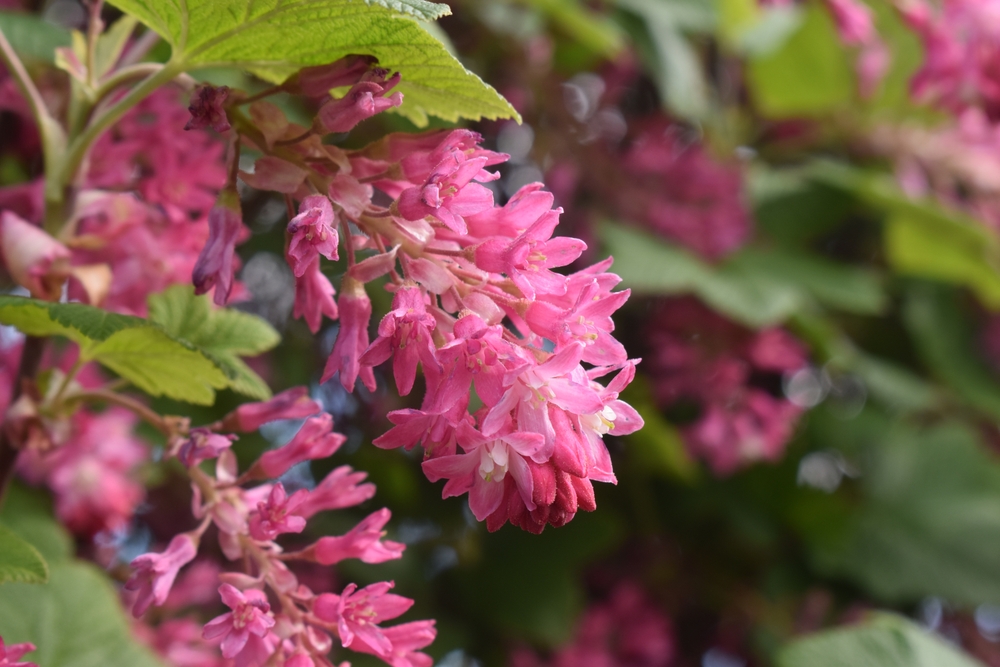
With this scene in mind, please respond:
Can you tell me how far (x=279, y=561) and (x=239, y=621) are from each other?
0.07 m

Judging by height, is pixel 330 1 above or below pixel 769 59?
above

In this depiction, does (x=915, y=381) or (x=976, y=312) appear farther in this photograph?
(x=976, y=312)

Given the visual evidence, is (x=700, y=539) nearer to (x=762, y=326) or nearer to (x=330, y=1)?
(x=762, y=326)

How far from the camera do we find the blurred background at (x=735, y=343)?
1.62 metres

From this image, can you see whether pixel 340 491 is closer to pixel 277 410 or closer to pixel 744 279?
pixel 277 410

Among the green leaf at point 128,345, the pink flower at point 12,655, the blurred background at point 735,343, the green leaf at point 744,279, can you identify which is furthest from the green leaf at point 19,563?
the green leaf at point 744,279

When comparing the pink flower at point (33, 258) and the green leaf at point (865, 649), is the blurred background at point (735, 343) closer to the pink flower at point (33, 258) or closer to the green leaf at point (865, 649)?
the green leaf at point (865, 649)

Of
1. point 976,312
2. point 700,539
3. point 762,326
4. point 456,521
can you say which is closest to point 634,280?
point 762,326

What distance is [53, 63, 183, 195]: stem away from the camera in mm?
613

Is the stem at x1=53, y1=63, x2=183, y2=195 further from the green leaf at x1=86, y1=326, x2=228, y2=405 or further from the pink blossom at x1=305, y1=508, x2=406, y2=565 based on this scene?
the pink blossom at x1=305, y1=508, x2=406, y2=565

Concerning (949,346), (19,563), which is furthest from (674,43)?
(19,563)

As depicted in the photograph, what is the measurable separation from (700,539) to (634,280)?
0.79 meters

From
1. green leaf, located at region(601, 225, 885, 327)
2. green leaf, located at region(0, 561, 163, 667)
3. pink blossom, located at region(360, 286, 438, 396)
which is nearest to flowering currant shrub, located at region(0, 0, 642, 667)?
pink blossom, located at region(360, 286, 438, 396)

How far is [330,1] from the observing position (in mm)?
522
